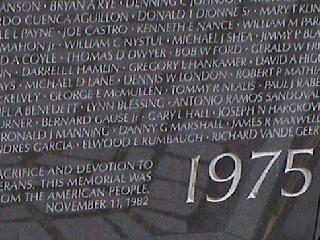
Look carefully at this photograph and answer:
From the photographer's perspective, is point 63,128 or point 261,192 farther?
point 261,192

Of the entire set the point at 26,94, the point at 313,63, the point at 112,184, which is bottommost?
the point at 112,184

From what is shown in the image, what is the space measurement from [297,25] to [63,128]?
587 mm

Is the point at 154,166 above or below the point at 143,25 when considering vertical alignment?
below

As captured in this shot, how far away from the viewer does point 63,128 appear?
1.96 m

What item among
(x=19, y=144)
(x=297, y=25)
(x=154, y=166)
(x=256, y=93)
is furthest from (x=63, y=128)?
(x=297, y=25)

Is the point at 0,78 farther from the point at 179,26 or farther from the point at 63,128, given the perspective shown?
the point at 179,26

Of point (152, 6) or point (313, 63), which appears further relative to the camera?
point (313, 63)

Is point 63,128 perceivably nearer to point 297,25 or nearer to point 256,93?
point 256,93

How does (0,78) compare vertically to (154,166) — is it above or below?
above

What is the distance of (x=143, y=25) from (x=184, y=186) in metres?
0.44

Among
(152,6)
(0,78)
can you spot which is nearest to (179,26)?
(152,6)

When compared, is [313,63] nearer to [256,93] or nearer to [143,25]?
[256,93]

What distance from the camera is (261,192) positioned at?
2.15 m

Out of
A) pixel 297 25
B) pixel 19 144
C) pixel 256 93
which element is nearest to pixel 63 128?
pixel 19 144
